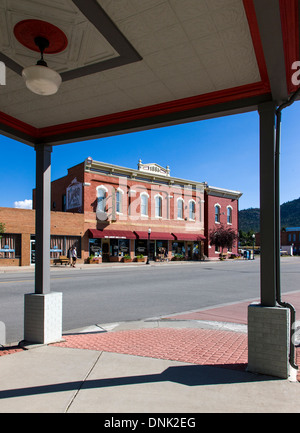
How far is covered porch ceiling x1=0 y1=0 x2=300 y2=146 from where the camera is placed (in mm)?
3279

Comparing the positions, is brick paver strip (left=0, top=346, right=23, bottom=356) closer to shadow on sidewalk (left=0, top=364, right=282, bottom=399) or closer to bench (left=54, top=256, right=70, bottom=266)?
shadow on sidewalk (left=0, top=364, right=282, bottom=399)

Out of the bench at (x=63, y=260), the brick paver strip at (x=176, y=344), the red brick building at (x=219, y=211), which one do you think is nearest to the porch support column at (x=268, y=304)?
the brick paver strip at (x=176, y=344)

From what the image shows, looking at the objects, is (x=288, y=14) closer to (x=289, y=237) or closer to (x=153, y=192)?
(x=153, y=192)

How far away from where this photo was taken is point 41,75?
3717mm

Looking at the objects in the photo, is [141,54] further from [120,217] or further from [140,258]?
[140,258]

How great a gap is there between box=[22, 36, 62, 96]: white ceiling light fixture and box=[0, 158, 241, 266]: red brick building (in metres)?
23.9

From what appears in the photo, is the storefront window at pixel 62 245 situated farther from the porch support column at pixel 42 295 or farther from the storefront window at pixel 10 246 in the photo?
the porch support column at pixel 42 295

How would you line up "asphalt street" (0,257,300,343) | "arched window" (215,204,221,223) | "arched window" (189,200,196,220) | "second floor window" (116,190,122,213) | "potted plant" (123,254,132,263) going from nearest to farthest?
"asphalt street" (0,257,300,343) < "potted plant" (123,254,132,263) < "second floor window" (116,190,122,213) < "arched window" (189,200,196,220) < "arched window" (215,204,221,223)

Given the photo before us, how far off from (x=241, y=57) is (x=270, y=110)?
914 millimetres

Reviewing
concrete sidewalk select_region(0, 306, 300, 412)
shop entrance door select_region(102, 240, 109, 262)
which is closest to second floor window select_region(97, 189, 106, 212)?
shop entrance door select_region(102, 240, 109, 262)

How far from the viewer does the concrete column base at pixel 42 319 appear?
5586 mm

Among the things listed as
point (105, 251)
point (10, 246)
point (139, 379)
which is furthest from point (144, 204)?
point (139, 379)

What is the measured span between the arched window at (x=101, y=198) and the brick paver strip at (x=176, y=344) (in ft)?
81.2

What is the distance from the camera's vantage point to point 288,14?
10.1 ft
